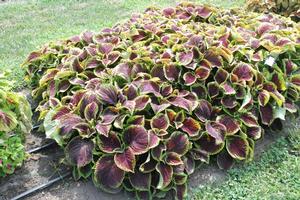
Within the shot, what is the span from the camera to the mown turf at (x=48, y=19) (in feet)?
17.4

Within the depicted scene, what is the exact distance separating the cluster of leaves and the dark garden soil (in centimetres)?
280

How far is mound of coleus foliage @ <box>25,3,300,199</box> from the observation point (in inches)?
118

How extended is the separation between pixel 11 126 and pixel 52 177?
530 mm

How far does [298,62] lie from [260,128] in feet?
3.09

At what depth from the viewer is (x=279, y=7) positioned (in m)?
5.73

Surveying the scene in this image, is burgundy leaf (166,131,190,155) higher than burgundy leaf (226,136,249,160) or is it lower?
higher

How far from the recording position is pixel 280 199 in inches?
121

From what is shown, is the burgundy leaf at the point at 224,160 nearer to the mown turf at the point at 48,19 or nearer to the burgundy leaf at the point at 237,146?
the burgundy leaf at the point at 237,146

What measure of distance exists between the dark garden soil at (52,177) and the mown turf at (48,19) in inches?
58.8

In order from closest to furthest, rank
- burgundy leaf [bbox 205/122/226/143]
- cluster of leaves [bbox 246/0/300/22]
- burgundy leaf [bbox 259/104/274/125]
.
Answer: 1. burgundy leaf [bbox 205/122/226/143]
2. burgundy leaf [bbox 259/104/274/125]
3. cluster of leaves [bbox 246/0/300/22]

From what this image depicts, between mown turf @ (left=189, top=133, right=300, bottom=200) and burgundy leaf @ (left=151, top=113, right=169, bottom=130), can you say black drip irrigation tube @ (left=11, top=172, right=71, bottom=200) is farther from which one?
mown turf @ (left=189, top=133, right=300, bottom=200)

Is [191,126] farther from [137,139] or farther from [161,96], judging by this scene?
[137,139]

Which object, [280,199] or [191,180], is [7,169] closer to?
[191,180]

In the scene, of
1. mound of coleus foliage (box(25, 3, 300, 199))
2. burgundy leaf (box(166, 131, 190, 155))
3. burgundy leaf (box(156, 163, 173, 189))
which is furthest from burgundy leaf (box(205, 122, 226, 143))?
burgundy leaf (box(156, 163, 173, 189))
